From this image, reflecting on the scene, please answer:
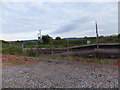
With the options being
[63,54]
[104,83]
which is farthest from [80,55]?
[104,83]

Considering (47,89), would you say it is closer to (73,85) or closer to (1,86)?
(73,85)

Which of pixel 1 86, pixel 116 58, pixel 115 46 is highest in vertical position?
pixel 115 46

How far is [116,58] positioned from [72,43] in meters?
4.34

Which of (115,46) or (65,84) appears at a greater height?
(115,46)

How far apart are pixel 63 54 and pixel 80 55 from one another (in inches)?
51.4

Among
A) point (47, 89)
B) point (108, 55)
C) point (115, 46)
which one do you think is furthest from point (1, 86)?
point (115, 46)

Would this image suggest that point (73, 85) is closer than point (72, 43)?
Yes

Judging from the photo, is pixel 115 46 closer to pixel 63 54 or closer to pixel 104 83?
pixel 63 54

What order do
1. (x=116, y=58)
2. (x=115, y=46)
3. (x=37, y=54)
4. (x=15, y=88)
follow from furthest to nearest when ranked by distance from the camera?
1. (x=37, y=54)
2. (x=115, y=46)
3. (x=116, y=58)
4. (x=15, y=88)

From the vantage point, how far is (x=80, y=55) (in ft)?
20.6

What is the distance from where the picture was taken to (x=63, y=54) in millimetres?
6758

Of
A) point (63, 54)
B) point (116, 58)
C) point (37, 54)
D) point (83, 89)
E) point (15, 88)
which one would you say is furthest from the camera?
point (37, 54)

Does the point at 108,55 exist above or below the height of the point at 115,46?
below

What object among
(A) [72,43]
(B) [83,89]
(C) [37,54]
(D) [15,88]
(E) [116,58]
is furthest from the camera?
(A) [72,43]
